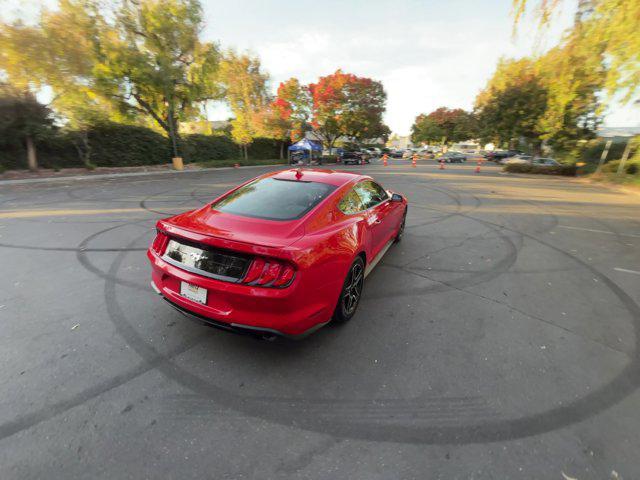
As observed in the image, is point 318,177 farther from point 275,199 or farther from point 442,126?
point 442,126

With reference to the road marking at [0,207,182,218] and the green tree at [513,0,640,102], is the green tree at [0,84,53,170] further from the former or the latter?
the green tree at [513,0,640,102]

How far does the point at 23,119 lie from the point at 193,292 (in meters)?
20.8

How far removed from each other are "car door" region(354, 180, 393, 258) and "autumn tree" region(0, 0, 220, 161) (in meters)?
19.9

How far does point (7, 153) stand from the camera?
1631 cm

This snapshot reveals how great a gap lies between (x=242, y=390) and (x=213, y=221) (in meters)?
1.50

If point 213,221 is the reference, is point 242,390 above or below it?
below

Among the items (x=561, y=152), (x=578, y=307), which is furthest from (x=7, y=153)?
(x=561, y=152)

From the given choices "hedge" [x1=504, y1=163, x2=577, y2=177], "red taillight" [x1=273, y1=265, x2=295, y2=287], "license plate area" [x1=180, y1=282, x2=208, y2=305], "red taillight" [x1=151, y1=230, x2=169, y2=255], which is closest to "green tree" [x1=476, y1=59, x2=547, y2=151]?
"hedge" [x1=504, y1=163, x2=577, y2=177]

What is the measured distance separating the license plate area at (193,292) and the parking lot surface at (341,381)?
558 millimetres

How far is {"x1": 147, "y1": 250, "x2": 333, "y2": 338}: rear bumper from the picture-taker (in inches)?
92.4

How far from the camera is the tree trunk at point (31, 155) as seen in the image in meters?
16.5

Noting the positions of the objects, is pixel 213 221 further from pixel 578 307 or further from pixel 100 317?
pixel 578 307

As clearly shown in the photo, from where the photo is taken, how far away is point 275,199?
11.1 feet

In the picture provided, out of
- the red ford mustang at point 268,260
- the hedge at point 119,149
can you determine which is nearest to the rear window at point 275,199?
the red ford mustang at point 268,260
